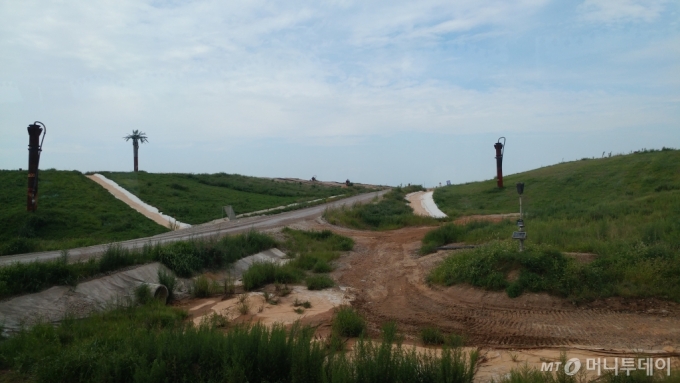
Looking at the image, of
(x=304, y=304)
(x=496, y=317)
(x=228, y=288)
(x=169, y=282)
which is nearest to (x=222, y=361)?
(x=304, y=304)

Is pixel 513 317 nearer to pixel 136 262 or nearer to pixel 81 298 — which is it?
pixel 81 298

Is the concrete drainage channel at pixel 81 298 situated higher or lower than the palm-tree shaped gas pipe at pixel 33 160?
lower

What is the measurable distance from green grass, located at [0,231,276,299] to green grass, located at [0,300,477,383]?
130 inches

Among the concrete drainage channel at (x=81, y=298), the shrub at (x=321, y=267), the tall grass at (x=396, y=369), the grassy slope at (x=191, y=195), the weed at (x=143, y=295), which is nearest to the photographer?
the tall grass at (x=396, y=369)

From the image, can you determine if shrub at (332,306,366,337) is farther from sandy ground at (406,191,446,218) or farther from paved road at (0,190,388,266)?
sandy ground at (406,191,446,218)

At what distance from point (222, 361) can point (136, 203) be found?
34.9 meters

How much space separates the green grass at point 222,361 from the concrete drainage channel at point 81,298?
1999 mm

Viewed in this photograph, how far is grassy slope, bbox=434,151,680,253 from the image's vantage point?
45.1ft

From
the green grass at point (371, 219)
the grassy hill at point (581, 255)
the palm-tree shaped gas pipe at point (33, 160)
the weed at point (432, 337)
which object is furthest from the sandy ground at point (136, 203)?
the weed at point (432, 337)

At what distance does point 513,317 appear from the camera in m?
9.95

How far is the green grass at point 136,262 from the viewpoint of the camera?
34.7ft

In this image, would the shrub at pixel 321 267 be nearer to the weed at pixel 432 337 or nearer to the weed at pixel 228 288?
the weed at pixel 228 288

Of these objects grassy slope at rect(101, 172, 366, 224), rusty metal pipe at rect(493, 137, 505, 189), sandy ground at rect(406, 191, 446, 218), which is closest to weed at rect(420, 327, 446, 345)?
sandy ground at rect(406, 191, 446, 218)

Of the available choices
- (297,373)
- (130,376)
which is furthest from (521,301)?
(130,376)
